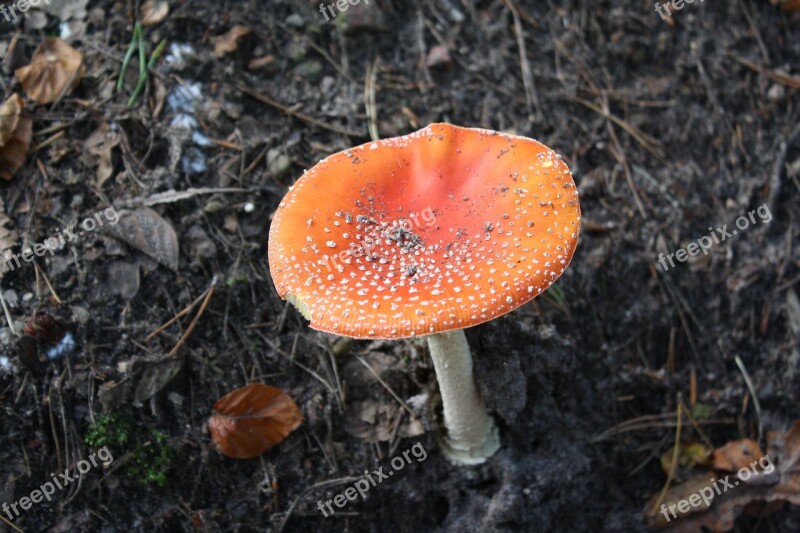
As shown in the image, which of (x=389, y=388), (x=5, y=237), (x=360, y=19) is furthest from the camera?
(x=360, y=19)

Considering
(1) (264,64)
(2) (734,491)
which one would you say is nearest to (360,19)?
(1) (264,64)

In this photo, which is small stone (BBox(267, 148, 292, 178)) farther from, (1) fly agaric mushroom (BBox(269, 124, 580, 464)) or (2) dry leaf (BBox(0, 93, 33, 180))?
(2) dry leaf (BBox(0, 93, 33, 180))

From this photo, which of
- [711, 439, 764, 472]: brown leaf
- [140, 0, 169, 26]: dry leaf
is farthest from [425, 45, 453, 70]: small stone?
[711, 439, 764, 472]: brown leaf

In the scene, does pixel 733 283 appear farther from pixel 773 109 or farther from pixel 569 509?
pixel 569 509

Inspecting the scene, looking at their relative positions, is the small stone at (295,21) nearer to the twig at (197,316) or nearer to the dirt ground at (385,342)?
the dirt ground at (385,342)

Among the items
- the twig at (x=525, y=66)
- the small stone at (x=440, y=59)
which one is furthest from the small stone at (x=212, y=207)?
the twig at (x=525, y=66)

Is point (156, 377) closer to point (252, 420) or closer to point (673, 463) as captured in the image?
point (252, 420)
